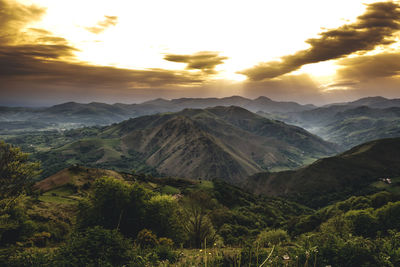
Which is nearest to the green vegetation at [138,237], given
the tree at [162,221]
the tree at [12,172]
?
the tree at [162,221]

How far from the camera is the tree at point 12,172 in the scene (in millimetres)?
31750

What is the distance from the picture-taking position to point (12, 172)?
3216cm

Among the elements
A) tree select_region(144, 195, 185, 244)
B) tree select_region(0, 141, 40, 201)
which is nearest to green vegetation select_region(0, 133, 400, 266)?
tree select_region(144, 195, 185, 244)

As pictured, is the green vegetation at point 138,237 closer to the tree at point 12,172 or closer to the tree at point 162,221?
the tree at point 162,221

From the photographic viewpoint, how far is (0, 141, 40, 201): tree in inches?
1250

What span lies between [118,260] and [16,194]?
28.3 metres

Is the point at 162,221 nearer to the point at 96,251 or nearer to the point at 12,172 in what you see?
the point at 12,172

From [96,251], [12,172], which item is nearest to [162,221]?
[12,172]

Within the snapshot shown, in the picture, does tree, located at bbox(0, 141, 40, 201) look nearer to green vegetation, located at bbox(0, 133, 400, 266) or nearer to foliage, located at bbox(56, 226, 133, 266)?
green vegetation, located at bbox(0, 133, 400, 266)

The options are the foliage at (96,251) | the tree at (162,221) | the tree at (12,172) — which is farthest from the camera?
the tree at (162,221)

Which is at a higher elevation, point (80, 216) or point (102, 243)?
point (102, 243)

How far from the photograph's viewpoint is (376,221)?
55.6 metres

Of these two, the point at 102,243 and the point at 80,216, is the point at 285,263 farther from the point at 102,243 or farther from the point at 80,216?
the point at 80,216

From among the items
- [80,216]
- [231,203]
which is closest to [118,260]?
[80,216]
